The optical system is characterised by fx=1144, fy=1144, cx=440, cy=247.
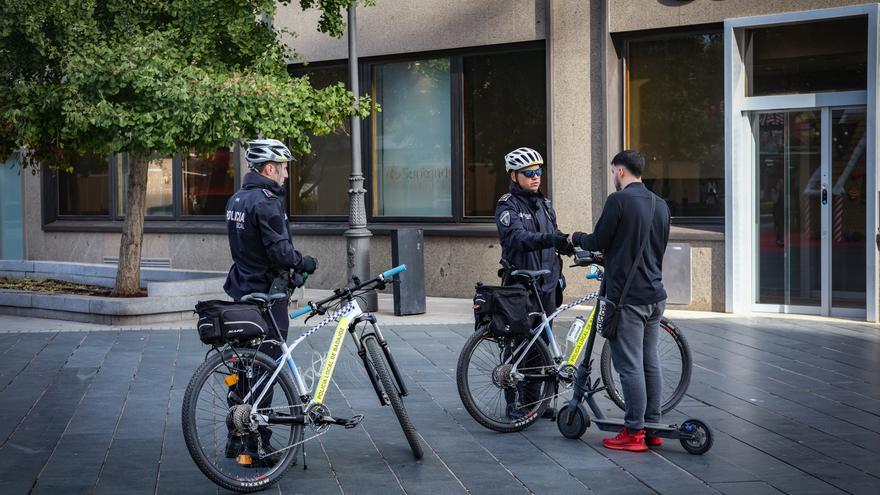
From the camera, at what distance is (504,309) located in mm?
7320

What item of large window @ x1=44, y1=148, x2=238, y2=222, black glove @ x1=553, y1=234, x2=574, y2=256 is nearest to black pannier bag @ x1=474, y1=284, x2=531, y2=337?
black glove @ x1=553, y1=234, x2=574, y2=256

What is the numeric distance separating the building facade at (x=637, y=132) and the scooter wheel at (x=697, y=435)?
22.1ft

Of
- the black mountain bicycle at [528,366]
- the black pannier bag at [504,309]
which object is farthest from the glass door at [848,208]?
the black pannier bag at [504,309]

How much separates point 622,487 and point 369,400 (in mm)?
2906

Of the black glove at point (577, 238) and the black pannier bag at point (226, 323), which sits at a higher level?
the black glove at point (577, 238)

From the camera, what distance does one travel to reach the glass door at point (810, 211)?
1300 cm

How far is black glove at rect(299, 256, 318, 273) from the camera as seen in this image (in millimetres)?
6539

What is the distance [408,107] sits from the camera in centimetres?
1670

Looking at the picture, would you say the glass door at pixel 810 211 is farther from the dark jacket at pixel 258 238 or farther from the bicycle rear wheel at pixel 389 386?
the dark jacket at pixel 258 238

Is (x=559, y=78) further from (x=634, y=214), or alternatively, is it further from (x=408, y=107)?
(x=634, y=214)

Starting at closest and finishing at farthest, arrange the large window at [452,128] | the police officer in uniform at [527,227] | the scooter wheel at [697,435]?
the scooter wheel at [697,435]
the police officer in uniform at [527,227]
the large window at [452,128]

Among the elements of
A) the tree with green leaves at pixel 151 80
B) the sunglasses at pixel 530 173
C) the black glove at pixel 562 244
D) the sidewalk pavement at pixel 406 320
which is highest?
the tree with green leaves at pixel 151 80

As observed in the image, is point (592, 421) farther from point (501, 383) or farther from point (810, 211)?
point (810, 211)

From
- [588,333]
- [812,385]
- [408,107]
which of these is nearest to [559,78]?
[408,107]
